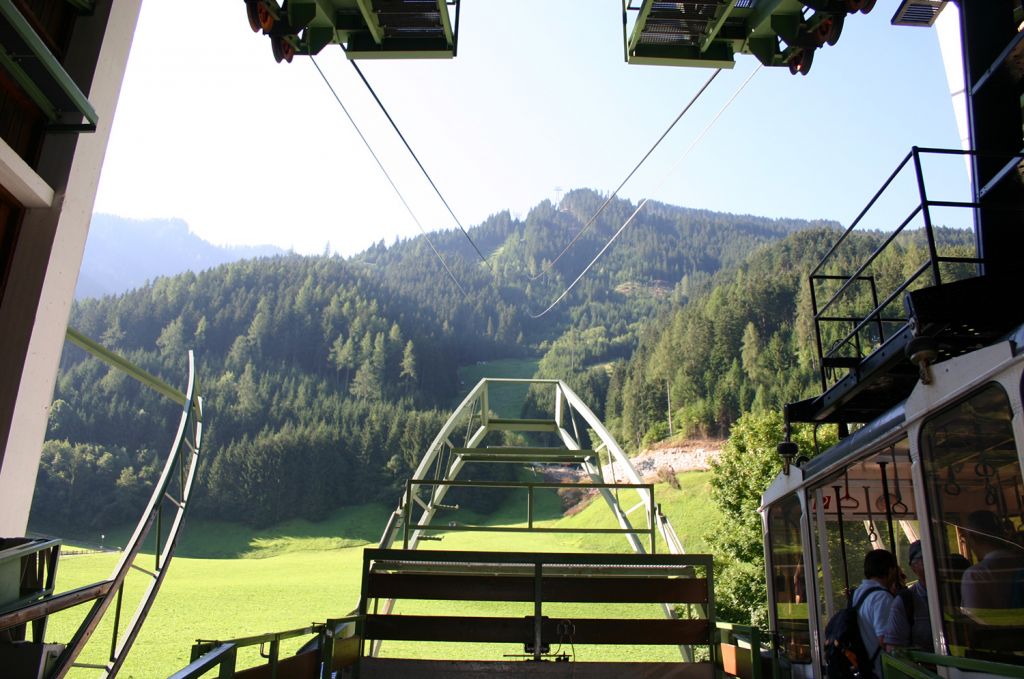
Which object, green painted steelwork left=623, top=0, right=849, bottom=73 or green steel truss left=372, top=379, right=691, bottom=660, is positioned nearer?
green painted steelwork left=623, top=0, right=849, bottom=73

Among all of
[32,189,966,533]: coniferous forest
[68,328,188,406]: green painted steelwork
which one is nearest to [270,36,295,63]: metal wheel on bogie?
[68,328,188,406]: green painted steelwork

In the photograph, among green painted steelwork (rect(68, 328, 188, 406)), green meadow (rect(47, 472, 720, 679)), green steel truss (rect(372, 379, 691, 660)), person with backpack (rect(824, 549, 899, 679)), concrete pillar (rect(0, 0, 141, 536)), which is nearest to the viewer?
person with backpack (rect(824, 549, 899, 679))

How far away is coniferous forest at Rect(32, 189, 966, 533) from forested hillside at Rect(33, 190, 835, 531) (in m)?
0.29

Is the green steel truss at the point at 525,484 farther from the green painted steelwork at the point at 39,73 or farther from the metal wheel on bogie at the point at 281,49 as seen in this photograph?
the green painted steelwork at the point at 39,73

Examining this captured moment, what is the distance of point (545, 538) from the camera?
69.5 meters

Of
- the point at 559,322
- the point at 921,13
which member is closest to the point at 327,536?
the point at 921,13

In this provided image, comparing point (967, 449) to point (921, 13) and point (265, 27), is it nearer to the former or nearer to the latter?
point (265, 27)

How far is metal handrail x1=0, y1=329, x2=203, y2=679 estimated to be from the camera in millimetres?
3911

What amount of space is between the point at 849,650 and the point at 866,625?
19 cm

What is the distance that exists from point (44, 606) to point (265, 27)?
5605 millimetres

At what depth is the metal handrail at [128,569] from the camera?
391 cm

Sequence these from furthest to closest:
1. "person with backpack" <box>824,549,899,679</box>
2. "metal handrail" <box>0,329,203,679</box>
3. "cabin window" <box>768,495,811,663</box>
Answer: "cabin window" <box>768,495,811,663</box>, "person with backpack" <box>824,549,899,679</box>, "metal handrail" <box>0,329,203,679</box>

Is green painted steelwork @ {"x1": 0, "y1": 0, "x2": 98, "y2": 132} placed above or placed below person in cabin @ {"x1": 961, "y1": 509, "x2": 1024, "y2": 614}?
above

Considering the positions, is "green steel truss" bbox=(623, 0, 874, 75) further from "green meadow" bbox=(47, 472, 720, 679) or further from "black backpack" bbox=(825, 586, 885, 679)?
"green meadow" bbox=(47, 472, 720, 679)
